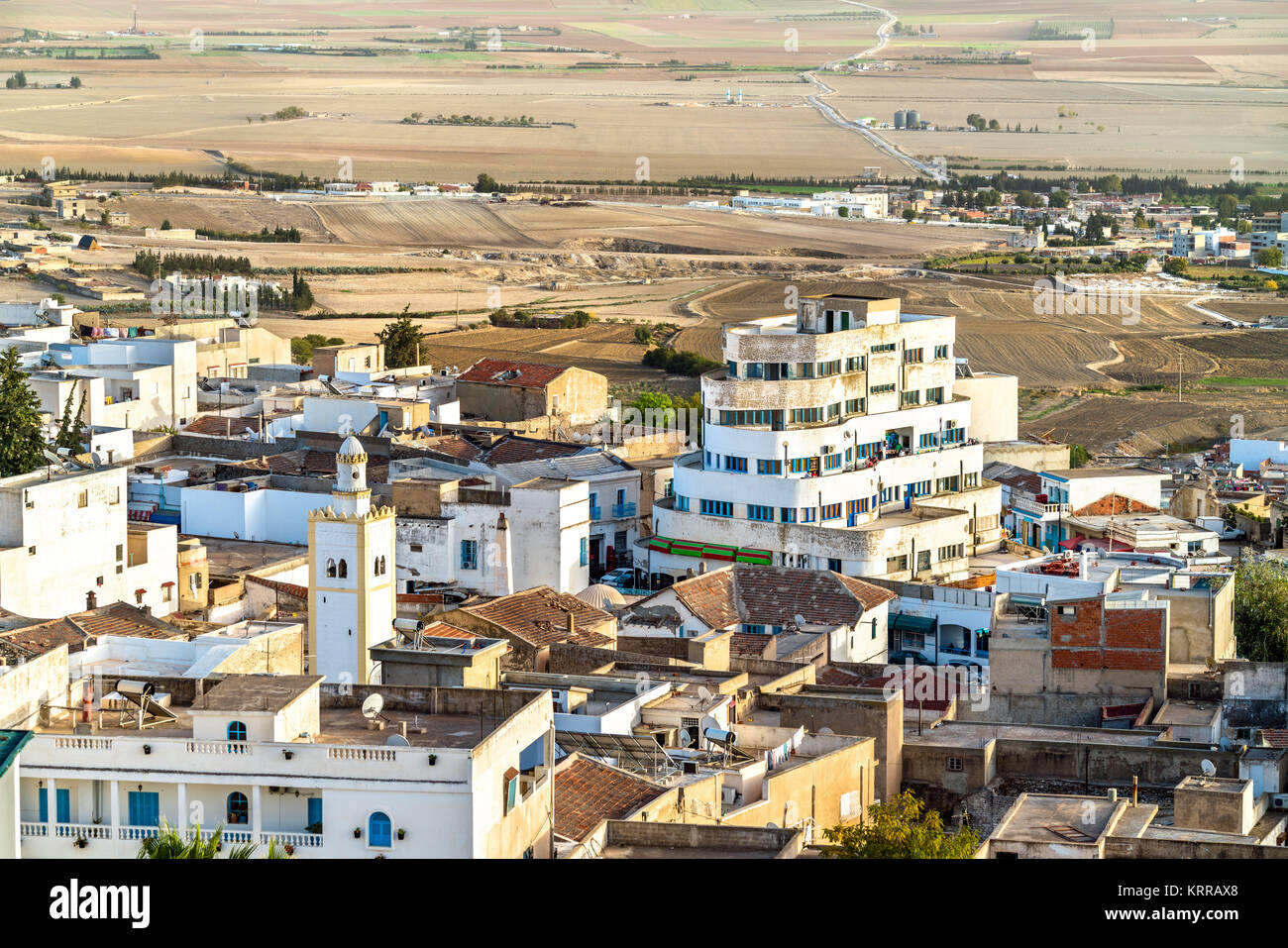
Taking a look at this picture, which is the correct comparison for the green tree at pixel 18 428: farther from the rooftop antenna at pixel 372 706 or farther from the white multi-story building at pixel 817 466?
the rooftop antenna at pixel 372 706

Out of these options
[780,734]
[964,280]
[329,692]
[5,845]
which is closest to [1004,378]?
[780,734]

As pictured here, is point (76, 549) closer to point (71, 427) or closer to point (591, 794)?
point (71, 427)

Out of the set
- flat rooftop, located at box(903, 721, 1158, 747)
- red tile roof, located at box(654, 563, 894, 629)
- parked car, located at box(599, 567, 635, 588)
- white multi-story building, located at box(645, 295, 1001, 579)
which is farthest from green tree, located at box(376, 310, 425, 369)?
flat rooftop, located at box(903, 721, 1158, 747)

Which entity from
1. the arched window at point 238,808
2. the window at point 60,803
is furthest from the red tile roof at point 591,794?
the window at point 60,803
